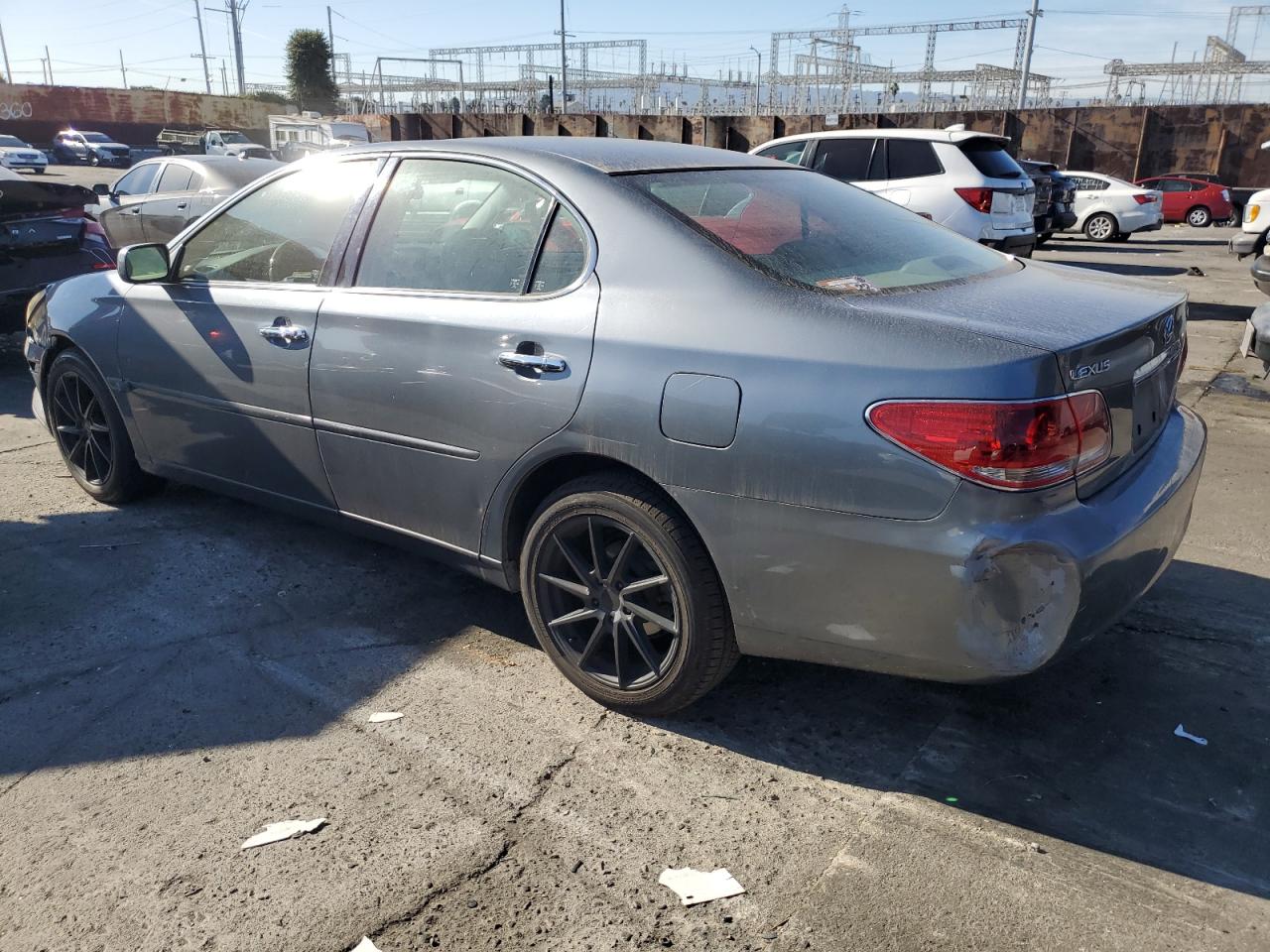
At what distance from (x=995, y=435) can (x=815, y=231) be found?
1.19 m

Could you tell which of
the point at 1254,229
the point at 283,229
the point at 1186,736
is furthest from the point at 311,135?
the point at 1186,736

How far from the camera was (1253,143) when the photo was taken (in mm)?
28156

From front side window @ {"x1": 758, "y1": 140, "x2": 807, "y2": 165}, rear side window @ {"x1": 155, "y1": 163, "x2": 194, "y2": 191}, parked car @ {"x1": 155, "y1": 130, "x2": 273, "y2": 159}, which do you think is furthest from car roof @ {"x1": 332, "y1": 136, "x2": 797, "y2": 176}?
parked car @ {"x1": 155, "y1": 130, "x2": 273, "y2": 159}

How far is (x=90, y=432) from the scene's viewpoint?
489cm

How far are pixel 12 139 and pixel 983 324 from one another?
50571 millimetres

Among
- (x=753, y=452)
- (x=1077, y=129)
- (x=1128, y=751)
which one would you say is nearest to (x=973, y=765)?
(x=1128, y=751)

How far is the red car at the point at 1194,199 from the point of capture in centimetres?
2517

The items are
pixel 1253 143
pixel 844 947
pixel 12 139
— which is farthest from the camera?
pixel 12 139

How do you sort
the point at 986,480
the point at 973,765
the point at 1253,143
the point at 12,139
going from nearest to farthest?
the point at 986,480
the point at 973,765
the point at 1253,143
the point at 12,139

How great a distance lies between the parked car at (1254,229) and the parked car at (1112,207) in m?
10.1

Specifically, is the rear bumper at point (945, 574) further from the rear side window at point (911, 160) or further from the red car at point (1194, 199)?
the red car at point (1194, 199)

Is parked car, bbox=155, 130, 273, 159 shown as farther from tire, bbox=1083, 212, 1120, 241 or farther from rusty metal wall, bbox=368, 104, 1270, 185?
tire, bbox=1083, 212, 1120, 241

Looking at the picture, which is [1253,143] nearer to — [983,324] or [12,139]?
[983,324]

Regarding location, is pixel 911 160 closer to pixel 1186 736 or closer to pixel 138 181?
pixel 138 181
